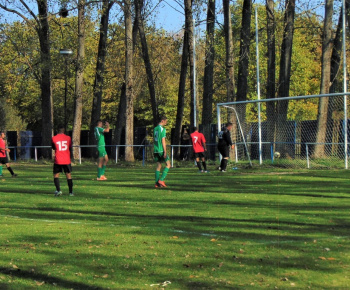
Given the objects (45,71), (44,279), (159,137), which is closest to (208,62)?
(45,71)

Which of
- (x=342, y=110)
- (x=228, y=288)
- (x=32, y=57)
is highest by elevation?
(x=32, y=57)

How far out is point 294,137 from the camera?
2906cm

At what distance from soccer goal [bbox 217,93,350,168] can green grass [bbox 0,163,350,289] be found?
9.59m

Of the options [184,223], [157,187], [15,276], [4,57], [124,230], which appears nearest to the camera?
[15,276]

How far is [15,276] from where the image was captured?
274 inches

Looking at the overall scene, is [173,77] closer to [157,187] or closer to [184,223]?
[157,187]

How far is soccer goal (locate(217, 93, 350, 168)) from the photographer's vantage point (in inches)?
1054

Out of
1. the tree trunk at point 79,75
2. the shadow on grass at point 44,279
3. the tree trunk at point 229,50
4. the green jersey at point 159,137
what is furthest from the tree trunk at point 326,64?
the shadow on grass at point 44,279

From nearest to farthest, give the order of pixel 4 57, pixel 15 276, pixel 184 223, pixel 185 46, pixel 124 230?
pixel 15 276 → pixel 124 230 → pixel 184 223 → pixel 185 46 → pixel 4 57

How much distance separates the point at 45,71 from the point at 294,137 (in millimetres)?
17050

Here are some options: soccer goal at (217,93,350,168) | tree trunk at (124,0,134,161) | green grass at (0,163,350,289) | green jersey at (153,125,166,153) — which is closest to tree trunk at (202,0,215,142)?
tree trunk at (124,0,134,161)

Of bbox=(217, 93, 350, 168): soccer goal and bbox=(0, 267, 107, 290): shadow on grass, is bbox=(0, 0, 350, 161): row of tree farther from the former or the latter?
bbox=(0, 267, 107, 290): shadow on grass

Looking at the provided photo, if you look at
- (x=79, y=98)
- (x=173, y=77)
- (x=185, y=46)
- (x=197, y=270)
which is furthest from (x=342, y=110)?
(x=173, y=77)

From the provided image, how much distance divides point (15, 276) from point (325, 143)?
21671 millimetres
